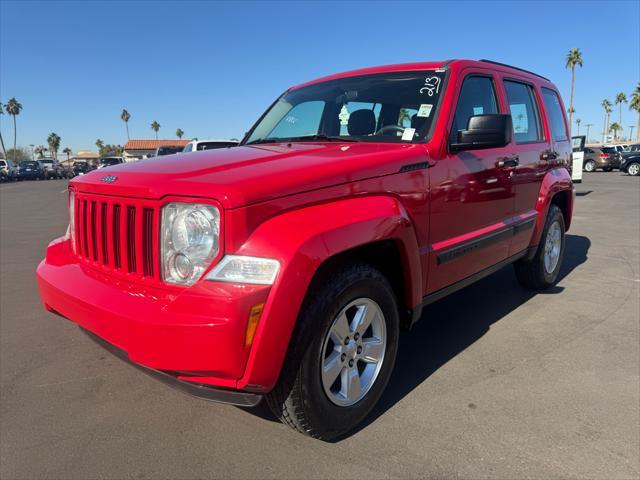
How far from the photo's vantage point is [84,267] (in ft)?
8.29

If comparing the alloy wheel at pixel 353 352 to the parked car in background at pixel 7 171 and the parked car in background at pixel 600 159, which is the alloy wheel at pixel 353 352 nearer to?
the parked car in background at pixel 600 159

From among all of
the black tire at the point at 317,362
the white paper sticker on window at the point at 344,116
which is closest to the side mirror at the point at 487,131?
the white paper sticker on window at the point at 344,116

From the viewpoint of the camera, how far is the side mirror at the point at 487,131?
2.80m

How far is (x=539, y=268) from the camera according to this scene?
4.61 metres

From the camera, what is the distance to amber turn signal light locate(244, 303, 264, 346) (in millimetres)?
1873

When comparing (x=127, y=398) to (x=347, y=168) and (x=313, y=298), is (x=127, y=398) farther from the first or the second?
(x=347, y=168)

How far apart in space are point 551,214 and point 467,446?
304 centimetres

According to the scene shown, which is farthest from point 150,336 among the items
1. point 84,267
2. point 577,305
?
point 577,305

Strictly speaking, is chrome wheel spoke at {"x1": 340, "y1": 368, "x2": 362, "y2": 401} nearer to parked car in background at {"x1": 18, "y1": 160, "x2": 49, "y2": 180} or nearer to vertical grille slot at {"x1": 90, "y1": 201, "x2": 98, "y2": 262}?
vertical grille slot at {"x1": 90, "y1": 201, "x2": 98, "y2": 262}

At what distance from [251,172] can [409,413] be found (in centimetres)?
160

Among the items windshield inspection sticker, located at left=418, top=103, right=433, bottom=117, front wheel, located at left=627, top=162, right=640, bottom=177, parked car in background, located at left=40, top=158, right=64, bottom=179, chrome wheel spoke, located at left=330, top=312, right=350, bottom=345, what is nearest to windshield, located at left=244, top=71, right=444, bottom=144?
windshield inspection sticker, located at left=418, top=103, right=433, bottom=117

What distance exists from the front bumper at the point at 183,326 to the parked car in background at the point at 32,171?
1727 inches

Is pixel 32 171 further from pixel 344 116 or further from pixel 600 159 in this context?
pixel 344 116

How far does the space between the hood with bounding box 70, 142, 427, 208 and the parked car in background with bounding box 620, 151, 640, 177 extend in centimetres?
2929
